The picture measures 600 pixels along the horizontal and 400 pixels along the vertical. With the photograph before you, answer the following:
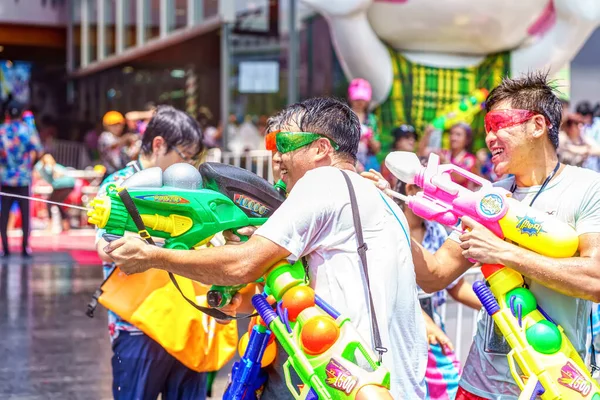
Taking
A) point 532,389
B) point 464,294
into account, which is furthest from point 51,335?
point 532,389

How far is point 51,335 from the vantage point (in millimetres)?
7602

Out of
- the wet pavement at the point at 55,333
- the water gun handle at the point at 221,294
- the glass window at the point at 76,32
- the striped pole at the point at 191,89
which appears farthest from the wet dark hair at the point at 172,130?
the glass window at the point at 76,32

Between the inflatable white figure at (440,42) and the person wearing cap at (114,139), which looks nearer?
the inflatable white figure at (440,42)

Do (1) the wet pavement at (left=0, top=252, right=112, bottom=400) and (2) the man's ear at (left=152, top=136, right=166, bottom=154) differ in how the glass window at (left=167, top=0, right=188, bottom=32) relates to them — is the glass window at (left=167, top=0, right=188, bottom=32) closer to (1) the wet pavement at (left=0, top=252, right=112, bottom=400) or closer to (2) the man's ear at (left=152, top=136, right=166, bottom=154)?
(1) the wet pavement at (left=0, top=252, right=112, bottom=400)

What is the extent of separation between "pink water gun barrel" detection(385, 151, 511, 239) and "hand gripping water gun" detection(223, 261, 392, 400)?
58cm

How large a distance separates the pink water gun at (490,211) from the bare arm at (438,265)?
0.21 m

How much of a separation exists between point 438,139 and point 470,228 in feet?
20.9

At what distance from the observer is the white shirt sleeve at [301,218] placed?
294 centimetres

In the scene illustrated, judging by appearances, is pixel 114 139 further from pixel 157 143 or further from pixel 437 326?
pixel 437 326

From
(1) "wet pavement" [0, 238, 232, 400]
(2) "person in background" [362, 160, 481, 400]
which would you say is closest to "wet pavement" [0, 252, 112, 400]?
(1) "wet pavement" [0, 238, 232, 400]

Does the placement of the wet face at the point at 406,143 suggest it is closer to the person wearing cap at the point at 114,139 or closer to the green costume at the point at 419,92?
the green costume at the point at 419,92

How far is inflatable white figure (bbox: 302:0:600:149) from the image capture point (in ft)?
32.6

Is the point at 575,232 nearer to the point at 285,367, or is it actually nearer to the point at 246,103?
the point at 285,367

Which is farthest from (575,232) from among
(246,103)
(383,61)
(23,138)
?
(246,103)
